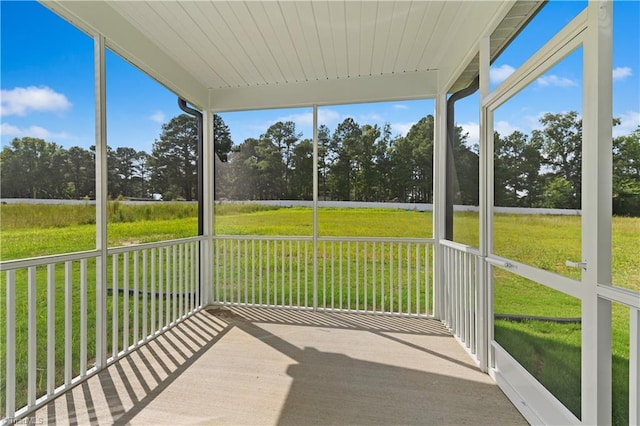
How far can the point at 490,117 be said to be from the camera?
2.21 meters

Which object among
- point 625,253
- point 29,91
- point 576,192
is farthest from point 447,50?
point 29,91

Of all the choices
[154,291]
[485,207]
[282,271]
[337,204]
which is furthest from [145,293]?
[485,207]

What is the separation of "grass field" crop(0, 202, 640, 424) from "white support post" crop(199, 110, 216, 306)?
0.64 m

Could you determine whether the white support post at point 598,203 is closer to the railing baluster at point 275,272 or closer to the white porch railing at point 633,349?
the white porch railing at point 633,349

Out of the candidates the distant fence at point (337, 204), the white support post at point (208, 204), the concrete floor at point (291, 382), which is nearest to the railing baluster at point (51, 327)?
the concrete floor at point (291, 382)

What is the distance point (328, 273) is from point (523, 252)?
227 cm

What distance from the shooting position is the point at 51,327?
6.57ft

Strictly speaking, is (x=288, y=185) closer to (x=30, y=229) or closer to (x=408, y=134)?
(x=408, y=134)

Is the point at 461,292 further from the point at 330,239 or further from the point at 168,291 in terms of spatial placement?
the point at 168,291

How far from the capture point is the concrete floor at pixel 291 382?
1820 mm

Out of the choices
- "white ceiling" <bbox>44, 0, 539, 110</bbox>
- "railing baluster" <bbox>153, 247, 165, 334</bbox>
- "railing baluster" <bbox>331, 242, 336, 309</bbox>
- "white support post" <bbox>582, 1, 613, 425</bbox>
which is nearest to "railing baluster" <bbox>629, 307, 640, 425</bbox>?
"white support post" <bbox>582, 1, 613, 425</bbox>

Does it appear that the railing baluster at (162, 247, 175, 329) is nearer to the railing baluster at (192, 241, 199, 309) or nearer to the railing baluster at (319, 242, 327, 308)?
the railing baluster at (192, 241, 199, 309)

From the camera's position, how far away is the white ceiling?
232 cm

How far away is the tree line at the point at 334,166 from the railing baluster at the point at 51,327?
55 cm
